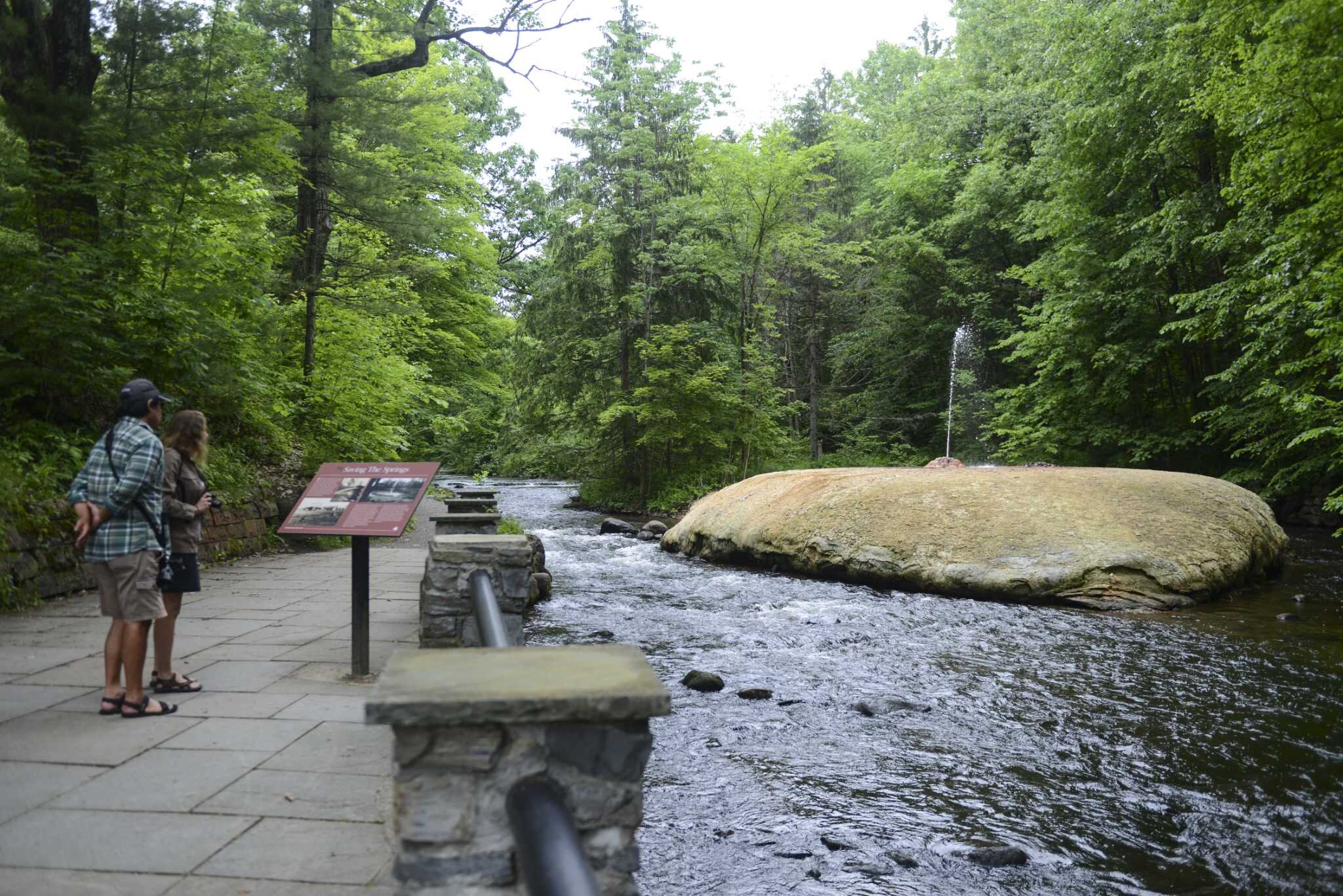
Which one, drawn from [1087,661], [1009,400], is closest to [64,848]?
[1087,661]

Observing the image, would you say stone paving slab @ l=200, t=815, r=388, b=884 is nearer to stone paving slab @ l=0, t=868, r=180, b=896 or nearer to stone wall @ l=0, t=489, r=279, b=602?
stone paving slab @ l=0, t=868, r=180, b=896

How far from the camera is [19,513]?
6746mm

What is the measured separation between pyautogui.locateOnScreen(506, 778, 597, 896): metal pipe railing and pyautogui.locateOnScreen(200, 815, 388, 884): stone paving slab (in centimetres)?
119

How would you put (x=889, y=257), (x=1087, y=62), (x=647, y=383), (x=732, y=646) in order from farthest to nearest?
(x=889, y=257)
(x=647, y=383)
(x=1087, y=62)
(x=732, y=646)

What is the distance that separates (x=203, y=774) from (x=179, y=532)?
1.65 metres

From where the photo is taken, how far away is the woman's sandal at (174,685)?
14.4ft

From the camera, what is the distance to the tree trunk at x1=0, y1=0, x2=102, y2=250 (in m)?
8.34

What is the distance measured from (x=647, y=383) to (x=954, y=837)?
1951cm

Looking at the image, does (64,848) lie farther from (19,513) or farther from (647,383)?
(647,383)

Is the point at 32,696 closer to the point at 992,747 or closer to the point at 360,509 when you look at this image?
the point at 360,509

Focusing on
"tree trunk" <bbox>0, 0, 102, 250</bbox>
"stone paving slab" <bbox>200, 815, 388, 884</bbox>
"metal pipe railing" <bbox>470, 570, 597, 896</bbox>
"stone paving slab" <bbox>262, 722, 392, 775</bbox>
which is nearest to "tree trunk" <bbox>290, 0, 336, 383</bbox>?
"tree trunk" <bbox>0, 0, 102, 250</bbox>

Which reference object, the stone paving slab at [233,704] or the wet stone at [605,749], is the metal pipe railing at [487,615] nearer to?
the wet stone at [605,749]

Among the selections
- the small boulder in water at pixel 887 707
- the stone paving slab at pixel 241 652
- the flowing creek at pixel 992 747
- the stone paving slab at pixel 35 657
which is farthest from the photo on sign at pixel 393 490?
the small boulder in water at pixel 887 707

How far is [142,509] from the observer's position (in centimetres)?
406
